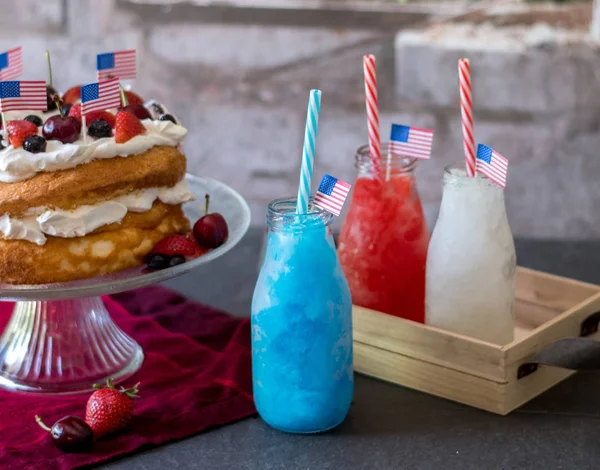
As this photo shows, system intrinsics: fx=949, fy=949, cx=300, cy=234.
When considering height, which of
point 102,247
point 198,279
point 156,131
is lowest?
point 198,279

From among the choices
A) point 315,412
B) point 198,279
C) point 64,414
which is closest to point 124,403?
point 64,414

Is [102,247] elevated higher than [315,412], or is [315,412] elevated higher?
[102,247]

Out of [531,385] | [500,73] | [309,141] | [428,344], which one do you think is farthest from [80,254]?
[500,73]

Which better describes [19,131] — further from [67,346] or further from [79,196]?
[67,346]

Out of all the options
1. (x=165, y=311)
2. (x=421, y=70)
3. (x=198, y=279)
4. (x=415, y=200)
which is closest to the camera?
(x=415, y=200)

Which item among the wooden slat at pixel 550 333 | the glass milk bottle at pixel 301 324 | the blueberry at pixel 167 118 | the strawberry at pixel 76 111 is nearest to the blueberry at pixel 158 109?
the blueberry at pixel 167 118

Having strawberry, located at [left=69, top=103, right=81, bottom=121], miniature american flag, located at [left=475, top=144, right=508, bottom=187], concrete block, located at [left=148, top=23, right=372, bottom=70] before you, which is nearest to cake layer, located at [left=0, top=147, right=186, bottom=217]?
strawberry, located at [left=69, top=103, right=81, bottom=121]

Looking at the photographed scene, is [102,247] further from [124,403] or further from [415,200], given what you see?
[415,200]
